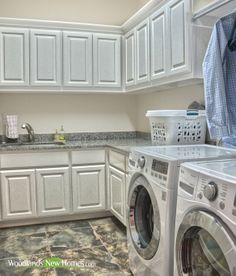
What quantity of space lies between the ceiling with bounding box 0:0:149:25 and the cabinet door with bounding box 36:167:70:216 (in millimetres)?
1871

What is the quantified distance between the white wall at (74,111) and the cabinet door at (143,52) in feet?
2.86

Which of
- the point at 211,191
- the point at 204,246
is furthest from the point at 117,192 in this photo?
the point at 211,191

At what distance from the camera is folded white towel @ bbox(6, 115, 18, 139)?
351cm

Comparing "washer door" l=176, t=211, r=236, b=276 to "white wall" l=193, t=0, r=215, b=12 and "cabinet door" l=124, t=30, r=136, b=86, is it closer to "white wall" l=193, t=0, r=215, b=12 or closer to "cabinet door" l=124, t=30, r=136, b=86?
"white wall" l=193, t=0, r=215, b=12

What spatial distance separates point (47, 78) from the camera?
3436 millimetres

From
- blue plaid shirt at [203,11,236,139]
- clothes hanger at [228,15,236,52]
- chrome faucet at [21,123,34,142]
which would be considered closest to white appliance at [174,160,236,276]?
blue plaid shirt at [203,11,236,139]

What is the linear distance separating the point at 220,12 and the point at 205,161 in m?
1.18

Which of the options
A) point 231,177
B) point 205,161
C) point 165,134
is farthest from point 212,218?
point 165,134

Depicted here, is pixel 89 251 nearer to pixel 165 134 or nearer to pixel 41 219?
pixel 41 219

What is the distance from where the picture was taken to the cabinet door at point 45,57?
11.1ft

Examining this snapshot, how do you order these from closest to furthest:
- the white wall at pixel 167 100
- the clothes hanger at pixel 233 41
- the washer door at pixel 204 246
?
the washer door at pixel 204 246, the clothes hanger at pixel 233 41, the white wall at pixel 167 100

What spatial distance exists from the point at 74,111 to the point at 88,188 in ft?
3.43

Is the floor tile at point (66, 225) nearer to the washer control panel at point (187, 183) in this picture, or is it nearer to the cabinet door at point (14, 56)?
the cabinet door at point (14, 56)

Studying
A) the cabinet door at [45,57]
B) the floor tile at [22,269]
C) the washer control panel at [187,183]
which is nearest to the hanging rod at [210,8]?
the washer control panel at [187,183]
